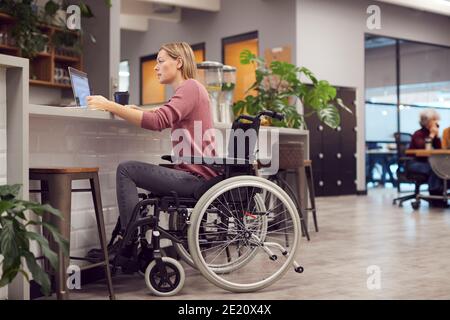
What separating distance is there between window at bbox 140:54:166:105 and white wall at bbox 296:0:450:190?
10.7 feet

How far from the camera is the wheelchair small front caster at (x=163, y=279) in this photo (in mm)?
2715

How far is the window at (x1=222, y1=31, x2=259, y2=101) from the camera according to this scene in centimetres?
948

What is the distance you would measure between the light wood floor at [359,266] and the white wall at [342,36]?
3.49 m

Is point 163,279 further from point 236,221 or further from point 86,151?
point 86,151

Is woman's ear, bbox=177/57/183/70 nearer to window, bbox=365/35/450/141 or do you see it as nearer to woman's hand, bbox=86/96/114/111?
woman's hand, bbox=86/96/114/111

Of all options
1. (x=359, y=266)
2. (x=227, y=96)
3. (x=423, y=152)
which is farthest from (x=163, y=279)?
(x=423, y=152)

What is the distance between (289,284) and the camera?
2963mm

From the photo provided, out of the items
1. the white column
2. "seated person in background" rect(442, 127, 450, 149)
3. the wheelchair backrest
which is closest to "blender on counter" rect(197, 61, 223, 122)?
the wheelchair backrest

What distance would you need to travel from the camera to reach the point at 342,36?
9344 millimetres

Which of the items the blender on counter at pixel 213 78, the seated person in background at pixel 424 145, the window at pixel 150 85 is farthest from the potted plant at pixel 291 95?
the window at pixel 150 85

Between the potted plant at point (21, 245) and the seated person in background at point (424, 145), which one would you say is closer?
the potted plant at point (21, 245)

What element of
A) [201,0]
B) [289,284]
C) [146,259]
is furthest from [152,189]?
[201,0]

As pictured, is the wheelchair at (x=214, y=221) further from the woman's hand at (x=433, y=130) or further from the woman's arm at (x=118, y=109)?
the woman's hand at (x=433, y=130)

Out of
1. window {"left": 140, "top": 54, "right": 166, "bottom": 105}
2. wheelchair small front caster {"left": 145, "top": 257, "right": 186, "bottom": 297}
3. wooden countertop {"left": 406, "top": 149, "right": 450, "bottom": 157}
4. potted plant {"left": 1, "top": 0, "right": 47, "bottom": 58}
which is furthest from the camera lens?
window {"left": 140, "top": 54, "right": 166, "bottom": 105}
